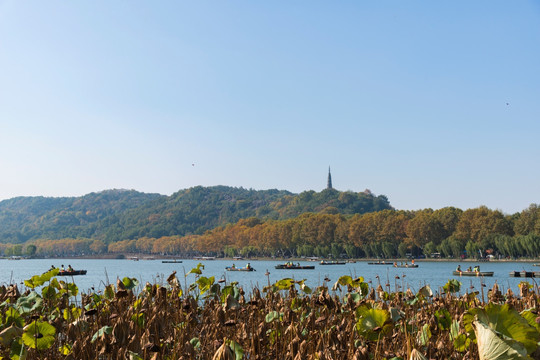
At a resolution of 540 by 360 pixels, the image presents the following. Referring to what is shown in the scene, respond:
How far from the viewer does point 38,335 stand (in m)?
4.82

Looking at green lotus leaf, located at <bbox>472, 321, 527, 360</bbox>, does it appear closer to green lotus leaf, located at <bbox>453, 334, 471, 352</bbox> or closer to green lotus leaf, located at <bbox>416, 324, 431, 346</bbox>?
green lotus leaf, located at <bbox>453, 334, 471, 352</bbox>

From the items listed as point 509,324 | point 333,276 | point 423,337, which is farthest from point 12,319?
point 333,276

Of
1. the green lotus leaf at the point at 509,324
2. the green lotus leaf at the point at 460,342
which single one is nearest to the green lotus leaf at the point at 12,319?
the green lotus leaf at the point at 460,342

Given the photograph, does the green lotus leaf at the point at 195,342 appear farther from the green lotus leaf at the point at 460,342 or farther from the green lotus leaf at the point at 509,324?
the green lotus leaf at the point at 509,324

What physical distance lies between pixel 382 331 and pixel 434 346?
22.5 inches

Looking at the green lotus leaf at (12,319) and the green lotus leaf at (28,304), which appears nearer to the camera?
the green lotus leaf at (12,319)

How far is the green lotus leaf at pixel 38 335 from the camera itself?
15.9ft

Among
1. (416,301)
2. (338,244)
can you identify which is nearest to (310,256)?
(338,244)

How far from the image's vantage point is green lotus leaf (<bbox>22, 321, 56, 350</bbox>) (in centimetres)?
485

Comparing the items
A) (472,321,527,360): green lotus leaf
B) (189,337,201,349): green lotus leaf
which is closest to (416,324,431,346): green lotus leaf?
(189,337,201,349): green lotus leaf

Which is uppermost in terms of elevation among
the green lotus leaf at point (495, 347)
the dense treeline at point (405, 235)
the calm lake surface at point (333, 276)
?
the dense treeline at point (405, 235)

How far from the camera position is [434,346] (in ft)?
17.5

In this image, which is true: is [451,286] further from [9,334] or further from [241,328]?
[9,334]

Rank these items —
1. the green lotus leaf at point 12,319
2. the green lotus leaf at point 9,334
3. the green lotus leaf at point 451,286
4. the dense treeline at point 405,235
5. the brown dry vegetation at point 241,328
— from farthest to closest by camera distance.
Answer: the dense treeline at point 405,235 < the green lotus leaf at point 451,286 < the green lotus leaf at point 12,319 < the green lotus leaf at point 9,334 < the brown dry vegetation at point 241,328
